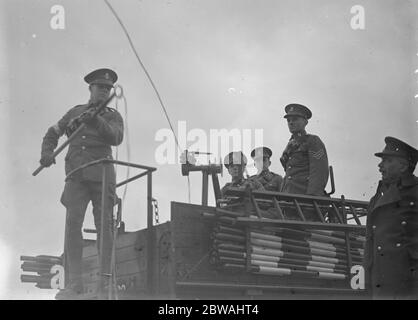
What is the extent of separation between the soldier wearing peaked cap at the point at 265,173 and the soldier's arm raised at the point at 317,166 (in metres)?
2.16

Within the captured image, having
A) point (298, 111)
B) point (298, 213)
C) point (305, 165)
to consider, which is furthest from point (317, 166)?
point (298, 213)

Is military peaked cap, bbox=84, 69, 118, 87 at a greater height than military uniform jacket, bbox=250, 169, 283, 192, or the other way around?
military peaked cap, bbox=84, 69, 118, 87

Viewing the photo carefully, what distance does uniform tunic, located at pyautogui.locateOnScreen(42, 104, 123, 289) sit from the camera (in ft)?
22.5

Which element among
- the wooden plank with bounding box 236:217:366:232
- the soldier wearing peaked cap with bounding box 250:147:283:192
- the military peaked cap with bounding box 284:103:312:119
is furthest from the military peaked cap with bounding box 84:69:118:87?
the soldier wearing peaked cap with bounding box 250:147:283:192

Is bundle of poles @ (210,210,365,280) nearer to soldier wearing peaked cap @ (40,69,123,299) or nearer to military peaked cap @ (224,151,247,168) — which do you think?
soldier wearing peaked cap @ (40,69,123,299)

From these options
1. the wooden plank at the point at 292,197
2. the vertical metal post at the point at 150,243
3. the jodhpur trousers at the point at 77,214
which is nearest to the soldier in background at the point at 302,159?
the wooden plank at the point at 292,197

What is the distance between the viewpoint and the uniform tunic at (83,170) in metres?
6.85

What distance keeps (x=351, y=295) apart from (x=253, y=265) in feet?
3.83

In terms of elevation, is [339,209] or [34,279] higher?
[339,209]

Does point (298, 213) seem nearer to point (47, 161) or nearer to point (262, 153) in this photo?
point (47, 161)

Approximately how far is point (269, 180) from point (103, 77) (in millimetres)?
4051
